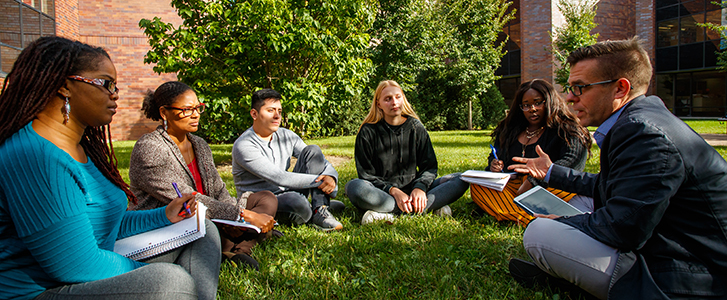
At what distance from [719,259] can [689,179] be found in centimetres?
→ 36

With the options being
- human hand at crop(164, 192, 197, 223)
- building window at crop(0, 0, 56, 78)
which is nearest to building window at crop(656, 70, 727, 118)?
human hand at crop(164, 192, 197, 223)

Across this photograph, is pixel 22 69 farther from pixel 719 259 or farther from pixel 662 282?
pixel 719 259

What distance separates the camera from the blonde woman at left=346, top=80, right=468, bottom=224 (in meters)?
4.29

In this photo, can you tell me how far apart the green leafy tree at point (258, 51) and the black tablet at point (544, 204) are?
15.6 ft

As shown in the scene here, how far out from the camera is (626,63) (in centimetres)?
208

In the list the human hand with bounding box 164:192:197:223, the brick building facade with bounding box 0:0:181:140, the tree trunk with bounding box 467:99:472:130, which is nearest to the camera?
the human hand with bounding box 164:192:197:223

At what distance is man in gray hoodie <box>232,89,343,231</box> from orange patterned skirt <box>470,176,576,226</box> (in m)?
1.40

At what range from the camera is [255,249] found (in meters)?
3.24

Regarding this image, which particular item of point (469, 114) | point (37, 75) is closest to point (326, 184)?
point (37, 75)

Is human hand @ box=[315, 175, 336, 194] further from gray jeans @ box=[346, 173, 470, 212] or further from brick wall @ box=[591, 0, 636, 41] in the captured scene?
brick wall @ box=[591, 0, 636, 41]

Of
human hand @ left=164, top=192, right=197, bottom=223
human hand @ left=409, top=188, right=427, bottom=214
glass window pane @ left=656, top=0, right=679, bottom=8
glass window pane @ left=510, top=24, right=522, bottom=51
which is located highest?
glass window pane @ left=656, top=0, right=679, bottom=8

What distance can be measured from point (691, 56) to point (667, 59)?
1060mm

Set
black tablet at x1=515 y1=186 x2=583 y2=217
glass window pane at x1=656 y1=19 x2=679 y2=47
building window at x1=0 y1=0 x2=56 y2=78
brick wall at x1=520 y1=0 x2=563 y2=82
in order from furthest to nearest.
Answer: glass window pane at x1=656 y1=19 x2=679 y2=47, brick wall at x1=520 y1=0 x2=563 y2=82, building window at x1=0 y1=0 x2=56 y2=78, black tablet at x1=515 y1=186 x2=583 y2=217

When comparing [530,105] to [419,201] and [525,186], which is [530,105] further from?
[419,201]
